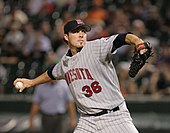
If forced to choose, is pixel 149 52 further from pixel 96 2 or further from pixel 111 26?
pixel 96 2

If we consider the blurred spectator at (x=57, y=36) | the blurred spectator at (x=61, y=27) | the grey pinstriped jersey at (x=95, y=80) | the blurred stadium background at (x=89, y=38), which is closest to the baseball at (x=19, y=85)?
the grey pinstriped jersey at (x=95, y=80)

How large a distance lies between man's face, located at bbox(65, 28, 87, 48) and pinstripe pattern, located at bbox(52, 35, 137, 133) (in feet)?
0.31

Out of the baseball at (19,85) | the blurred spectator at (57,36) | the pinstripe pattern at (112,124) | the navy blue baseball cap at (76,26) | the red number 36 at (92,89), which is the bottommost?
the pinstripe pattern at (112,124)

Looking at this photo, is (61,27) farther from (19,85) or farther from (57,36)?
(19,85)

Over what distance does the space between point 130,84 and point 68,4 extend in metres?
4.32

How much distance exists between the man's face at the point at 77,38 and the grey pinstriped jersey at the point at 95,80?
0.08 meters

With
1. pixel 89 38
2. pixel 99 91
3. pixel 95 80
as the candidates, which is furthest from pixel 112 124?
pixel 89 38

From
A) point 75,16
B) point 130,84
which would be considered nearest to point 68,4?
point 75,16

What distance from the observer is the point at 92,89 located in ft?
19.9

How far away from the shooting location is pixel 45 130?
10.8 meters

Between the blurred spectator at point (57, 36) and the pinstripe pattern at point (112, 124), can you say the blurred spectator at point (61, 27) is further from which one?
the pinstripe pattern at point (112, 124)

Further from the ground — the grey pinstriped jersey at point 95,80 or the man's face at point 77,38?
the man's face at point 77,38

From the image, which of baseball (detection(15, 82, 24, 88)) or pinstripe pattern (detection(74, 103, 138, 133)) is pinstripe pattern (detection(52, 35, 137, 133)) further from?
baseball (detection(15, 82, 24, 88))

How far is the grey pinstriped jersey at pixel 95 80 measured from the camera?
6020mm
